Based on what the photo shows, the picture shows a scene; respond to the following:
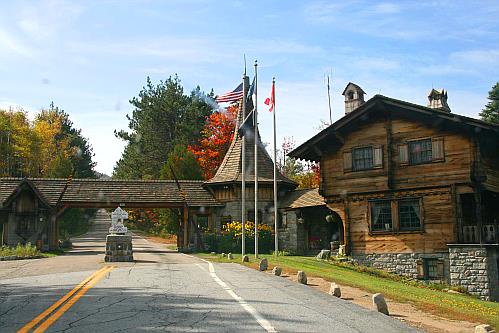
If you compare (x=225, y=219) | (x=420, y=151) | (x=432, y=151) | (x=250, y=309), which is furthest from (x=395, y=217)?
(x=250, y=309)

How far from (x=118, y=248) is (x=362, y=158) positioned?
13513 millimetres

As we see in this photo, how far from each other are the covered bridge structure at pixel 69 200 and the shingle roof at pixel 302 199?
501 cm

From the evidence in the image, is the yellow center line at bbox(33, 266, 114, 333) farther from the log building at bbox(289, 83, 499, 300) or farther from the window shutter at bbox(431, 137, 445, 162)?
the window shutter at bbox(431, 137, 445, 162)

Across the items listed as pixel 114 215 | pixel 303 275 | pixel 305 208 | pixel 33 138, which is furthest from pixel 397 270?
pixel 33 138

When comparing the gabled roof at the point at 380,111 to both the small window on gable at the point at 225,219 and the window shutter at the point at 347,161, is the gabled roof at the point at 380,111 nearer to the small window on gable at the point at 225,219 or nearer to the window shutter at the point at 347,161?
the window shutter at the point at 347,161

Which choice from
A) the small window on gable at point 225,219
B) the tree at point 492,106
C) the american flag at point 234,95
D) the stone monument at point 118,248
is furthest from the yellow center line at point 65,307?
the tree at point 492,106

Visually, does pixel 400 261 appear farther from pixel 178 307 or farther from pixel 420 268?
pixel 178 307

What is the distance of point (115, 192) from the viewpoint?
127 ft

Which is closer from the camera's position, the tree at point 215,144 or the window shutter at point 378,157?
the window shutter at point 378,157

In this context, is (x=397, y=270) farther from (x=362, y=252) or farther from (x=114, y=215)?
(x=114, y=215)

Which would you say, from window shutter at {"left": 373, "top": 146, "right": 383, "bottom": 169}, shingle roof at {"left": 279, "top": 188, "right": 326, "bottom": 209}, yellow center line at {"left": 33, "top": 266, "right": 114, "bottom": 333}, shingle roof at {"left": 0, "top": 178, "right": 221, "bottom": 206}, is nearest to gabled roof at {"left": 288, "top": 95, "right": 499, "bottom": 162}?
window shutter at {"left": 373, "top": 146, "right": 383, "bottom": 169}

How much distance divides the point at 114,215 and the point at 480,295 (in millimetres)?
16682

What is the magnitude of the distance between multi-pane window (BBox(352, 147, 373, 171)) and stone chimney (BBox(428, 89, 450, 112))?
7.05m

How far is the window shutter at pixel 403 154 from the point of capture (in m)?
27.5
